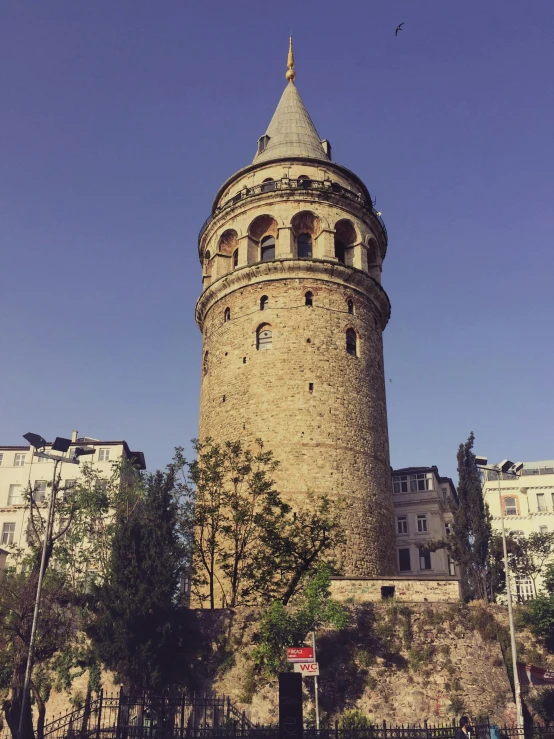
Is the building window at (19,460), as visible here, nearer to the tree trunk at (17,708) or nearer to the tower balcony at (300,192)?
the tower balcony at (300,192)

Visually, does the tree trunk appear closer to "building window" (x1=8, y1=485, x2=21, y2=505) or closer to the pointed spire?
the pointed spire

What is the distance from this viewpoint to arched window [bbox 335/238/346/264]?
112 ft

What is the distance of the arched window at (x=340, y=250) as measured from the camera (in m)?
34.3

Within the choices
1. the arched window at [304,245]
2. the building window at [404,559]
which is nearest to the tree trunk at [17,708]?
the arched window at [304,245]

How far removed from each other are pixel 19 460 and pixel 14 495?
2475 mm

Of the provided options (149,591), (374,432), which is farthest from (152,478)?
(374,432)

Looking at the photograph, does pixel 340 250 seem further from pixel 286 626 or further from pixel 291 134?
pixel 286 626

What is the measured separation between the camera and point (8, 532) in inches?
1779

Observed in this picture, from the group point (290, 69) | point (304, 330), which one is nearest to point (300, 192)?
point (304, 330)

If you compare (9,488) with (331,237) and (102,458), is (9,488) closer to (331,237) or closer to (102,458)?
(102,458)

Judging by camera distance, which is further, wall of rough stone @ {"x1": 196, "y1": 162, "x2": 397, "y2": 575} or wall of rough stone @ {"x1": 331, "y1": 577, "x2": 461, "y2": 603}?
wall of rough stone @ {"x1": 196, "y1": 162, "x2": 397, "y2": 575}

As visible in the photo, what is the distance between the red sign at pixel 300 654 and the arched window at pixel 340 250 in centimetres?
2011

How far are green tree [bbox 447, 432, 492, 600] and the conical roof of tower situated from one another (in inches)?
683

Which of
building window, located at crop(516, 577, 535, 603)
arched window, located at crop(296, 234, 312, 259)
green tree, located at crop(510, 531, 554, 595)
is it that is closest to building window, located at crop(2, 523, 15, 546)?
arched window, located at crop(296, 234, 312, 259)
